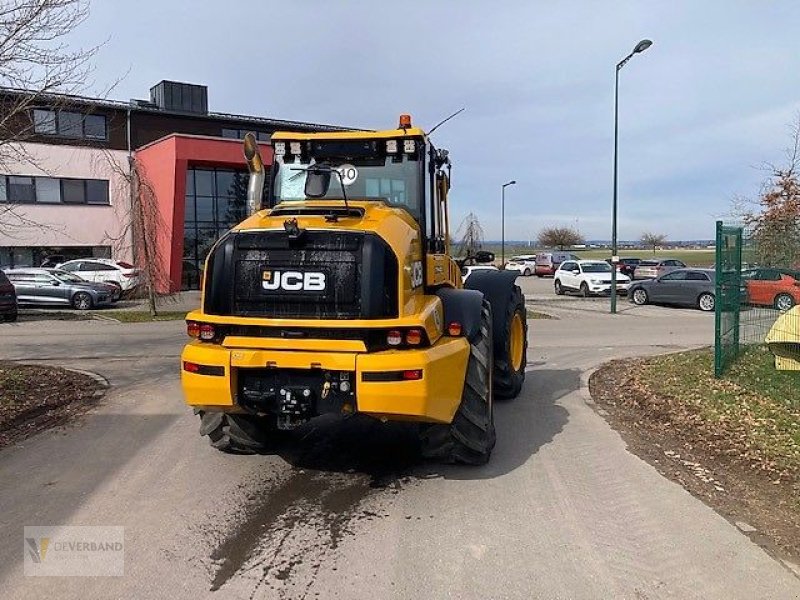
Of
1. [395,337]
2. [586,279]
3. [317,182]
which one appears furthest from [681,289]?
[395,337]

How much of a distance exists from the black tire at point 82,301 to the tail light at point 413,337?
66.9ft

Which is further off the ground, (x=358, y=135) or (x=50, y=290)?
(x=358, y=135)

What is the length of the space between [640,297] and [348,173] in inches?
850

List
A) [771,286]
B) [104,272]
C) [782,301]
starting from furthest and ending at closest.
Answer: [104,272] → [771,286] → [782,301]

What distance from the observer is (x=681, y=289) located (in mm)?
23859

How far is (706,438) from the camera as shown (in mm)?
6590

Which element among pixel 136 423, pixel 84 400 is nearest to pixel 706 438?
pixel 136 423

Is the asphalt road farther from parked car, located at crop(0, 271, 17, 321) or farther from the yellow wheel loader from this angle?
parked car, located at crop(0, 271, 17, 321)

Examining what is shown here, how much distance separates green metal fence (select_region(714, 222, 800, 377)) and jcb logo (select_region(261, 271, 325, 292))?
19.1ft

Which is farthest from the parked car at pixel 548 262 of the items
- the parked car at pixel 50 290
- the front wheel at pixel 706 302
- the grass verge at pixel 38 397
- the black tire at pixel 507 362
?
the grass verge at pixel 38 397

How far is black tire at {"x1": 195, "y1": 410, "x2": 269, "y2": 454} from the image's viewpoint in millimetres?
5719

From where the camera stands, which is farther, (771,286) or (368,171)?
(771,286)

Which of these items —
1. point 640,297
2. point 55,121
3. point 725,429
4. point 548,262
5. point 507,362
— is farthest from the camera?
point 548,262

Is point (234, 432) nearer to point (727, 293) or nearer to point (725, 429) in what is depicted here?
point (725, 429)
